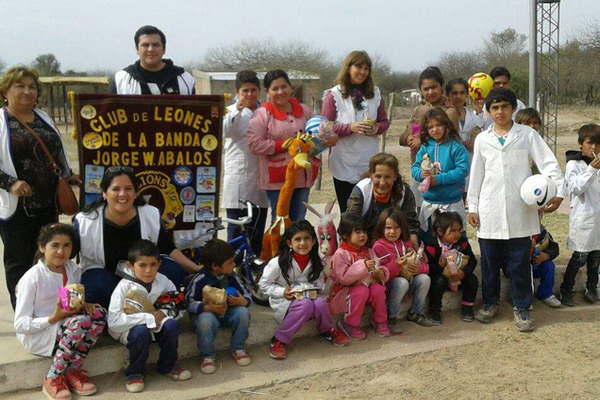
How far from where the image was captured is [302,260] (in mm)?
4789

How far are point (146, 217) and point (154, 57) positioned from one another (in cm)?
122

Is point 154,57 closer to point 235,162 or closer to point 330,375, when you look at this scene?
point 235,162

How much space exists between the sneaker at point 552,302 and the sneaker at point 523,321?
552 mm

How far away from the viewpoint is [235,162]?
5.62m

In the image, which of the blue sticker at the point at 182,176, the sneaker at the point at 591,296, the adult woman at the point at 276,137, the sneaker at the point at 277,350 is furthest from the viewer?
the sneaker at the point at 591,296

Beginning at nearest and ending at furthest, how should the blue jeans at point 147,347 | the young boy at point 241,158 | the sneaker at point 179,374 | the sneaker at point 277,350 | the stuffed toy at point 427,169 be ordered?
the blue jeans at point 147,347 < the sneaker at point 179,374 < the sneaker at point 277,350 < the stuffed toy at point 427,169 < the young boy at point 241,158

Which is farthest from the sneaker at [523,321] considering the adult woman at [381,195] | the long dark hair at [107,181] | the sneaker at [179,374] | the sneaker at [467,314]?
the long dark hair at [107,181]

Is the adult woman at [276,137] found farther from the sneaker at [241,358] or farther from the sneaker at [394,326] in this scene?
the sneaker at [241,358]

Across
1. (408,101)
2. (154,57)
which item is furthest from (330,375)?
(408,101)

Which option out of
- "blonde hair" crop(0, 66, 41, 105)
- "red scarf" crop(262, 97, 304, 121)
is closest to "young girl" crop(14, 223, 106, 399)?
"blonde hair" crop(0, 66, 41, 105)

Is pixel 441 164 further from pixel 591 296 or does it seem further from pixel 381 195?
pixel 591 296

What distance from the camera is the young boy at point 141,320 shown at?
405 cm

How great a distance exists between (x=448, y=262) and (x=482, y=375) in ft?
3.75

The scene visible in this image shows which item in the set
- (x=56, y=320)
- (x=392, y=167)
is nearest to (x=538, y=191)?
(x=392, y=167)
